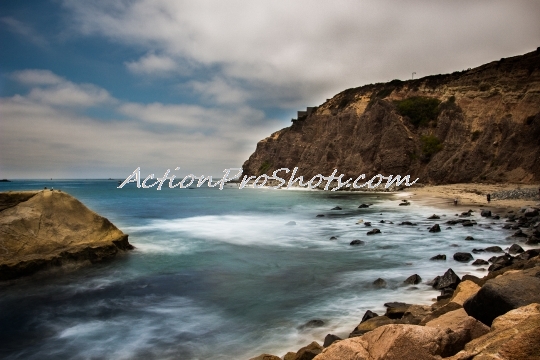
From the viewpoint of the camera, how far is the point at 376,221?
21.8m

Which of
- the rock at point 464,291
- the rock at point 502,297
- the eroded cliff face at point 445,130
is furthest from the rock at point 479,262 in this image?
the eroded cliff face at point 445,130

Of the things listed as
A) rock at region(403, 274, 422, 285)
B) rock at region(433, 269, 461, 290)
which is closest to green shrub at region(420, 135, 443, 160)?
rock at region(403, 274, 422, 285)

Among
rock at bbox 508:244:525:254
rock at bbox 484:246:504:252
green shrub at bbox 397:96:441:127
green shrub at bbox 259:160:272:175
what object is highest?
green shrub at bbox 397:96:441:127

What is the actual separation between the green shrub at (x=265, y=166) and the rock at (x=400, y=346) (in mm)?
94322

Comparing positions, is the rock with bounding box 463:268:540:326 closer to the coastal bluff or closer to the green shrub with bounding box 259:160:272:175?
the coastal bluff

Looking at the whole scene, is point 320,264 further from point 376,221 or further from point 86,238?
point 376,221

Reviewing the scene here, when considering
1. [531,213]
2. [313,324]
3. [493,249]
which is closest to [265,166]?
[531,213]

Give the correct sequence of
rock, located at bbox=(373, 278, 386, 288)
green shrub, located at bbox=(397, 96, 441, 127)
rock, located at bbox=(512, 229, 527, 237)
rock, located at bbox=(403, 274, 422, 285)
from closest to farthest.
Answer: rock, located at bbox=(403, 274, 422, 285) < rock, located at bbox=(373, 278, 386, 288) < rock, located at bbox=(512, 229, 527, 237) < green shrub, located at bbox=(397, 96, 441, 127)

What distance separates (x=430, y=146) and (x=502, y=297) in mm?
54246

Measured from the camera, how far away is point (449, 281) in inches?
319

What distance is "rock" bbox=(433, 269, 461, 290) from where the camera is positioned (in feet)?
26.2

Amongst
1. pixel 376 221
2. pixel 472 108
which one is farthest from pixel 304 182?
pixel 376 221

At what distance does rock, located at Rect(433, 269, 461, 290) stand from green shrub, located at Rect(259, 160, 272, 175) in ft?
294

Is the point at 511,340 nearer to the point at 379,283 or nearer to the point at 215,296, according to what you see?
the point at 379,283
